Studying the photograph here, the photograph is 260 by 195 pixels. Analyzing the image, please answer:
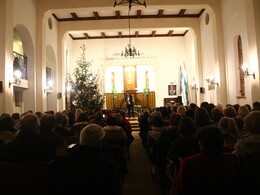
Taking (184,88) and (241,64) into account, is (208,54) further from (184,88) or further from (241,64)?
(184,88)

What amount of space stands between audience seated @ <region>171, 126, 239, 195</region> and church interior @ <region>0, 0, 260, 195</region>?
0.96 meters

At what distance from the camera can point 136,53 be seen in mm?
15422

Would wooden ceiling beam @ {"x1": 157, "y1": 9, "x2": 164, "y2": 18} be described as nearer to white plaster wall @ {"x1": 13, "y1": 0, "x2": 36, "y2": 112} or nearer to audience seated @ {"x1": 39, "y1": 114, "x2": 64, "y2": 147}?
white plaster wall @ {"x1": 13, "y1": 0, "x2": 36, "y2": 112}

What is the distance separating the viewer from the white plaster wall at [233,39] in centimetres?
1014

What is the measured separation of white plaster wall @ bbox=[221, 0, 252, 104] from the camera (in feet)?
33.3

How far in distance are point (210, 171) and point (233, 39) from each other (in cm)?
1034

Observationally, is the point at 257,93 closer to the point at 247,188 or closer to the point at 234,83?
the point at 234,83

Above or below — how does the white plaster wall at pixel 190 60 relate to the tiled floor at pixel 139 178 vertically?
above

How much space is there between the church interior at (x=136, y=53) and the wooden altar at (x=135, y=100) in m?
0.08

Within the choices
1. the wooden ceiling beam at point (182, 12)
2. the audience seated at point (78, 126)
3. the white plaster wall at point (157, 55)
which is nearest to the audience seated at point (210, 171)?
the audience seated at point (78, 126)

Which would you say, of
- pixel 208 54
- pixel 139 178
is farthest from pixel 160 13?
pixel 139 178

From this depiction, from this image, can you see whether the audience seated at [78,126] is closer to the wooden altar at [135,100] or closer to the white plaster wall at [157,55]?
the wooden altar at [135,100]

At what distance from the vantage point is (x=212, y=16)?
12.7 metres

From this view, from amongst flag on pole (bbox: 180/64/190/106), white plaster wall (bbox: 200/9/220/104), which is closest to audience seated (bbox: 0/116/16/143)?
white plaster wall (bbox: 200/9/220/104)
